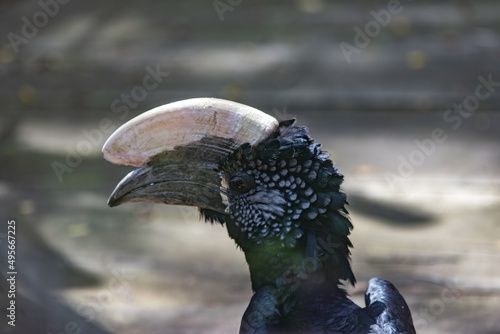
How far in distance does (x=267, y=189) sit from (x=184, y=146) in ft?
1.05

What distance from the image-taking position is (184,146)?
245 centimetres

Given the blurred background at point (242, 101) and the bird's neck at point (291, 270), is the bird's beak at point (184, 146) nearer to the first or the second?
the bird's neck at point (291, 270)

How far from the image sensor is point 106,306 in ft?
12.8

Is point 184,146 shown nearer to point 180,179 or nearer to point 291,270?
point 180,179

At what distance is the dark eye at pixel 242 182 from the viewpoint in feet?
A: 8.05

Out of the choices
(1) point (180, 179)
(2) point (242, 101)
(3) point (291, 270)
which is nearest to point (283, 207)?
(3) point (291, 270)

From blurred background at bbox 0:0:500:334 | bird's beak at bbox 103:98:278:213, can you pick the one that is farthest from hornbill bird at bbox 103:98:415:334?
blurred background at bbox 0:0:500:334

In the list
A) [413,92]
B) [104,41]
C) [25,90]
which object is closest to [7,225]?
[25,90]

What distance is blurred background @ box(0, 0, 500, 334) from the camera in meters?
4.00

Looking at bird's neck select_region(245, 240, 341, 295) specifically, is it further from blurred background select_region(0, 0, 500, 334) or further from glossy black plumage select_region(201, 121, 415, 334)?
blurred background select_region(0, 0, 500, 334)

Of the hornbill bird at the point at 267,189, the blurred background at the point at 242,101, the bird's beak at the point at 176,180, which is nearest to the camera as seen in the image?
the hornbill bird at the point at 267,189

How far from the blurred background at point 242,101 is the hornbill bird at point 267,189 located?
1370mm

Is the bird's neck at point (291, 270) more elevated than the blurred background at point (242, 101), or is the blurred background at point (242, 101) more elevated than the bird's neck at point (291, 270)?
the blurred background at point (242, 101)

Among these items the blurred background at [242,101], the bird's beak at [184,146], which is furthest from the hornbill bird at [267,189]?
the blurred background at [242,101]
